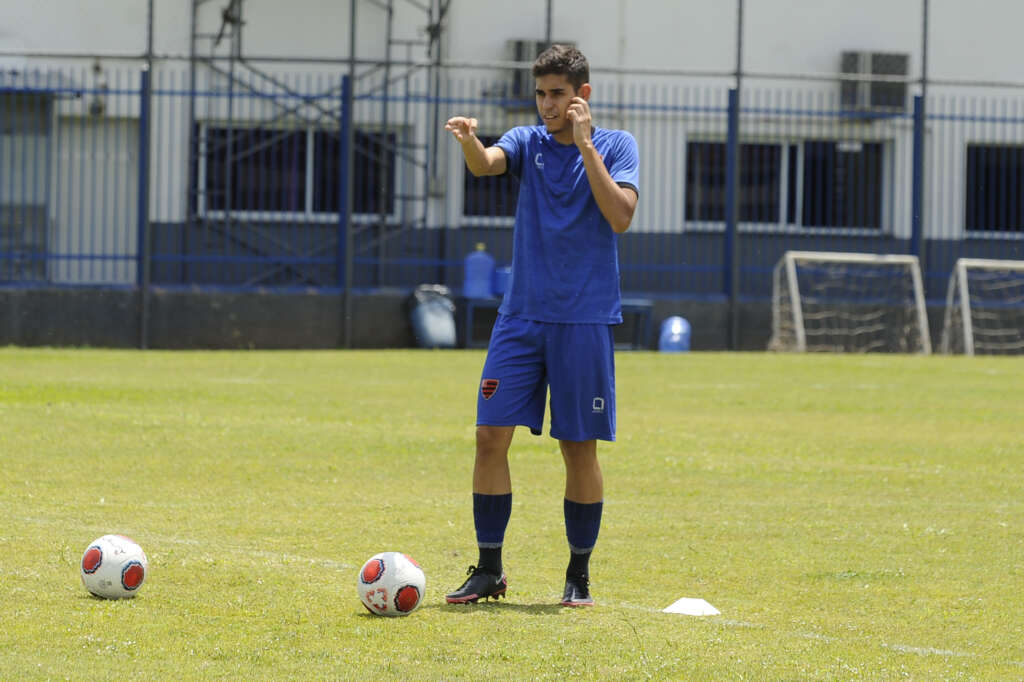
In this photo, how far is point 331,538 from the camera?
6.93 m

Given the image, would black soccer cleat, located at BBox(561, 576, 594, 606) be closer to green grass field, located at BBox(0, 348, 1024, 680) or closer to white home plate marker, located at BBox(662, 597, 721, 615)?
green grass field, located at BBox(0, 348, 1024, 680)

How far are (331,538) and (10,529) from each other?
1.33 metres

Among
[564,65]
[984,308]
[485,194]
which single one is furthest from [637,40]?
[564,65]

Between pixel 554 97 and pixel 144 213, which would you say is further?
pixel 144 213

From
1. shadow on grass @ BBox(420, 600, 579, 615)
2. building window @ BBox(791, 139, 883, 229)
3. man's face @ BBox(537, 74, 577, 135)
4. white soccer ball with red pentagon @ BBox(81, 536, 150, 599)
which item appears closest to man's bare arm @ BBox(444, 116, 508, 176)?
man's face @ BBox(537, 74, 577, 135)

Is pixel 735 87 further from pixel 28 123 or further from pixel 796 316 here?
pixel 28 123

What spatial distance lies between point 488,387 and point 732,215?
18102 mm

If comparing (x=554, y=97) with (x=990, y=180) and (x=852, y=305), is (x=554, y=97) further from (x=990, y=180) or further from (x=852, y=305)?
(x=990, y=180)

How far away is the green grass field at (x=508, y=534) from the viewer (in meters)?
4.80

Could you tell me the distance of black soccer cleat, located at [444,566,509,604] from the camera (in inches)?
218

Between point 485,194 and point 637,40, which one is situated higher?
point 637,40

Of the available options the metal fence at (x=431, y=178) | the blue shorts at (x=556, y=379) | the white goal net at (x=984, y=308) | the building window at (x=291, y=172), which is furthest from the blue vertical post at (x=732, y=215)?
the blue shorts at (x=556, y=379)

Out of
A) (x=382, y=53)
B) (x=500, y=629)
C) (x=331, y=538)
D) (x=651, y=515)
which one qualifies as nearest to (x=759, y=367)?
(x=382, y=53)

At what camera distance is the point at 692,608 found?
555cm
